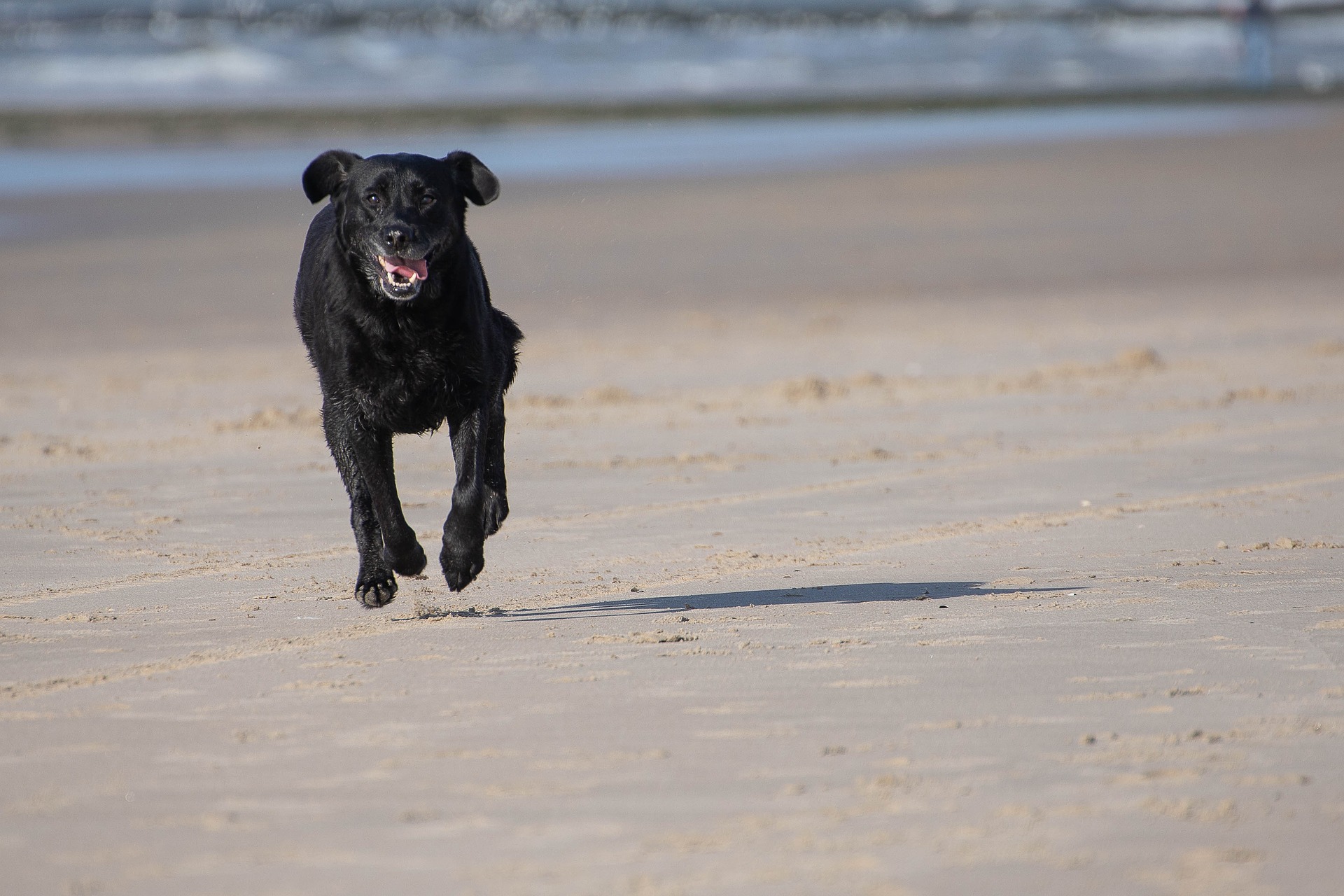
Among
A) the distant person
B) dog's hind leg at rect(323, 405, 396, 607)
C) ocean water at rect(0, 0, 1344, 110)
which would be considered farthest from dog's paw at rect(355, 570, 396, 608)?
the distant person

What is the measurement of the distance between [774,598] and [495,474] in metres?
1.06

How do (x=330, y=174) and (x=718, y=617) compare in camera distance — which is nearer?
(x=718, y=617)

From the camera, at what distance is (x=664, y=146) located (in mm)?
26438

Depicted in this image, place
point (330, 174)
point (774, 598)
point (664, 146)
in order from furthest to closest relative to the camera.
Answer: point (664, 146) → point (330, 174) → point (774, 598)

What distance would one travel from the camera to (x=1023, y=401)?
8672mm

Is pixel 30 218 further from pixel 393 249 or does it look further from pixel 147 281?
pixel 393 249

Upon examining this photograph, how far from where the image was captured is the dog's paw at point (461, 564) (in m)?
4.95

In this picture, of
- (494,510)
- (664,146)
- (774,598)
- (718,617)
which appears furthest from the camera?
(664,146)

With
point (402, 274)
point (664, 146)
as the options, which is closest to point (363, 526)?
point (402, 274)

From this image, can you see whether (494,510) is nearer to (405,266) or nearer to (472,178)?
(405,266)

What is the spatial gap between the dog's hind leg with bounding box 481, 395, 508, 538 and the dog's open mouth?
556mm

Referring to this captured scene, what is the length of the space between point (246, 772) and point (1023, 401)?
19.4 feet

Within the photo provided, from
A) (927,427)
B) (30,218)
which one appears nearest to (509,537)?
(927,427)

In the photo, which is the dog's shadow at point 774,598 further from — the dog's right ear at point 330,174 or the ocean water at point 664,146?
the ocean water at point 664,146
